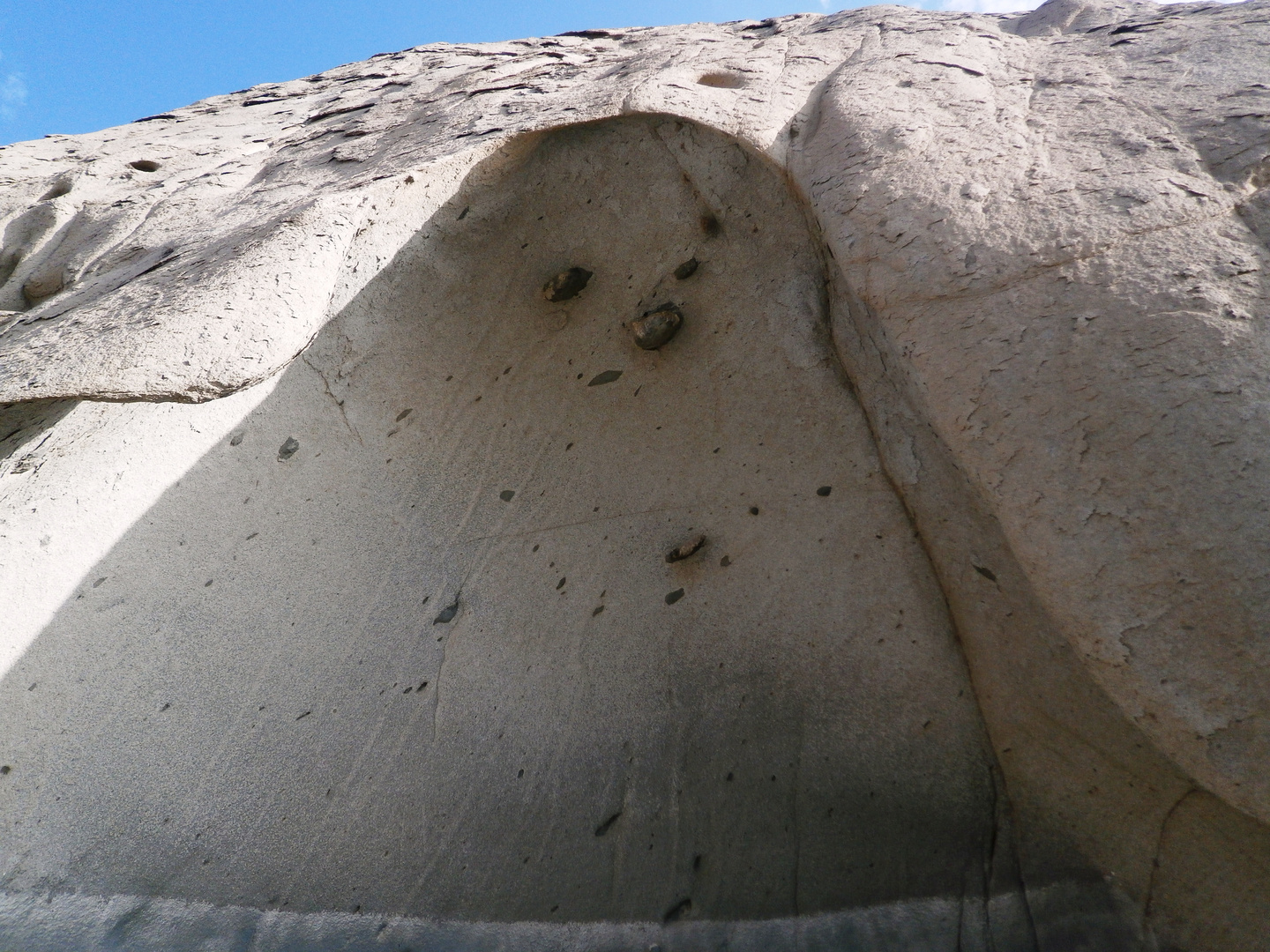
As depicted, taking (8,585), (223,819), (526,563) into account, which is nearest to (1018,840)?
(526,563)

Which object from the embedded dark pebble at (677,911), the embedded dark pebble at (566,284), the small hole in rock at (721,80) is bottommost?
the embedded dark pebble at (677,911)

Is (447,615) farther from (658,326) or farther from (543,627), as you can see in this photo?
(658,326)

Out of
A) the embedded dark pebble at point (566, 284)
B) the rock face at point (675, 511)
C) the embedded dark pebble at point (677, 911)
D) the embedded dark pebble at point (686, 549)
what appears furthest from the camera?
the embedded dark pebble at point (566, 284)

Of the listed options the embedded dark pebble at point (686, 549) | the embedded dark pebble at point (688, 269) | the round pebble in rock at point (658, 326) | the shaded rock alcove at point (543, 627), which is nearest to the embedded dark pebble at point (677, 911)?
the shaded rock alcove at point (543, 627)

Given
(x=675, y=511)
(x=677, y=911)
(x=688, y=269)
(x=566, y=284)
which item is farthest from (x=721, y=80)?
(x=677, y=911)

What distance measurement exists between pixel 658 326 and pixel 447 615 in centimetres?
76

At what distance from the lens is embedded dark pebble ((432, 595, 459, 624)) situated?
5.22 ft

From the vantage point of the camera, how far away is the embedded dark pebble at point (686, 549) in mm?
1510

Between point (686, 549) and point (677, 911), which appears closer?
point (677, 911)

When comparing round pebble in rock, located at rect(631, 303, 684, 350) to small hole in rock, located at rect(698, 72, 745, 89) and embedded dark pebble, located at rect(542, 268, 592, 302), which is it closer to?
embedded dark pebble, located at rect(542, 268, 592, 302)

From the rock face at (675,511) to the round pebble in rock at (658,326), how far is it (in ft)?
0.08

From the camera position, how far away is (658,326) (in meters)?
1.56

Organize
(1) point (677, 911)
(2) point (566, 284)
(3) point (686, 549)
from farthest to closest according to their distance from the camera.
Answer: (2) point (566, 284), (3) point (686, 549), (1) point (677, 911)

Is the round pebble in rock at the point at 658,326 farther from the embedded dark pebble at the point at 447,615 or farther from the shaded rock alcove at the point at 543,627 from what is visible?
the embedded dark pebble at the point at 447,615
